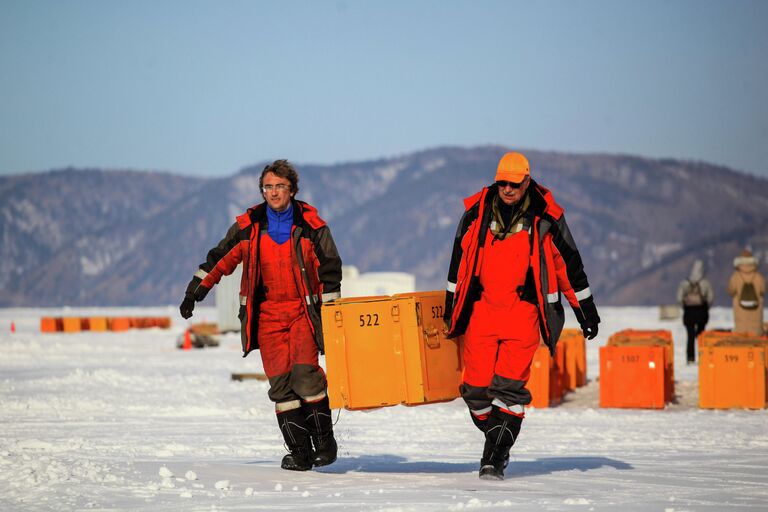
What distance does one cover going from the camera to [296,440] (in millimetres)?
8969

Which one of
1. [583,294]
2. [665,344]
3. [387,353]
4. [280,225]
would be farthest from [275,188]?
[665,344]

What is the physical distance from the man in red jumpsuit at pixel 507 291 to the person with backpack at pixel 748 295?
Answer: 1576 cm

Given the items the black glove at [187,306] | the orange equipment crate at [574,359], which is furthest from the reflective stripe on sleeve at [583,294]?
the orange equipment crate at [574,359]

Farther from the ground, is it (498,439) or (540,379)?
(498,439)

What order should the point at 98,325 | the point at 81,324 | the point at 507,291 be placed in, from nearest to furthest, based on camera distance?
the point at 507,291 → the point at 81,324 → the point at 98,325

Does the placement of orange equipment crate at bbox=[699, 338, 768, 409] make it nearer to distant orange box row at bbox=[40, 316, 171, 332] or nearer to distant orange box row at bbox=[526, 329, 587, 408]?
distant orange box row at bbox=[526, 329, 587, 408]

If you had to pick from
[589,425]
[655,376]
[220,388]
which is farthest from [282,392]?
[220,388]

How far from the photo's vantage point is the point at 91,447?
10.8 meters

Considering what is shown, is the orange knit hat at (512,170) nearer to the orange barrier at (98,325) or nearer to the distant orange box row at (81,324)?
the distant orange box row at (81,324)

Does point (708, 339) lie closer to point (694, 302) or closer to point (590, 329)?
point (694, 302)

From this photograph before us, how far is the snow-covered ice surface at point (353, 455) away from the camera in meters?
7.28

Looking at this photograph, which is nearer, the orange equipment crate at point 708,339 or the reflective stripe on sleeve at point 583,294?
the reflective stripe on sleeve at point 583,294

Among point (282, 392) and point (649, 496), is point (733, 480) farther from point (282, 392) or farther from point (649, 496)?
point (282, 392)

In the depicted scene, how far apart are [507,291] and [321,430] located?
67.7 inches
